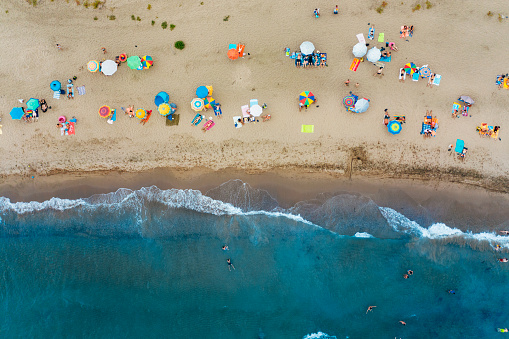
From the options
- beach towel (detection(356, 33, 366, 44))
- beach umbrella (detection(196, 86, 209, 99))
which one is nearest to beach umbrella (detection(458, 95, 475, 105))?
beach towel (detection(356, 33, 366, 44))

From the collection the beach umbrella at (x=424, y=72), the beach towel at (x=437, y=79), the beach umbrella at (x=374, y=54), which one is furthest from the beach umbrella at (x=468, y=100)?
the beach umbrella at (x=374, y=54)

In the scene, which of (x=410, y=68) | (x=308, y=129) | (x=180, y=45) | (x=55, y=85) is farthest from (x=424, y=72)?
(x=55, y=85)

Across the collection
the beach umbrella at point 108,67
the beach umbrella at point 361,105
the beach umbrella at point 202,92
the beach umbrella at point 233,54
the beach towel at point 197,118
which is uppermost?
the beach umbrella at point 233,54

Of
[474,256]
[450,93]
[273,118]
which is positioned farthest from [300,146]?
[474,256]

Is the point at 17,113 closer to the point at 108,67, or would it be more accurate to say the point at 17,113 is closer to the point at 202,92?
the point at 108,67

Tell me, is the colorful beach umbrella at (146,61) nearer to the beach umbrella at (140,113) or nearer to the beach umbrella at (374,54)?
the beach umbrella at (140,113)
